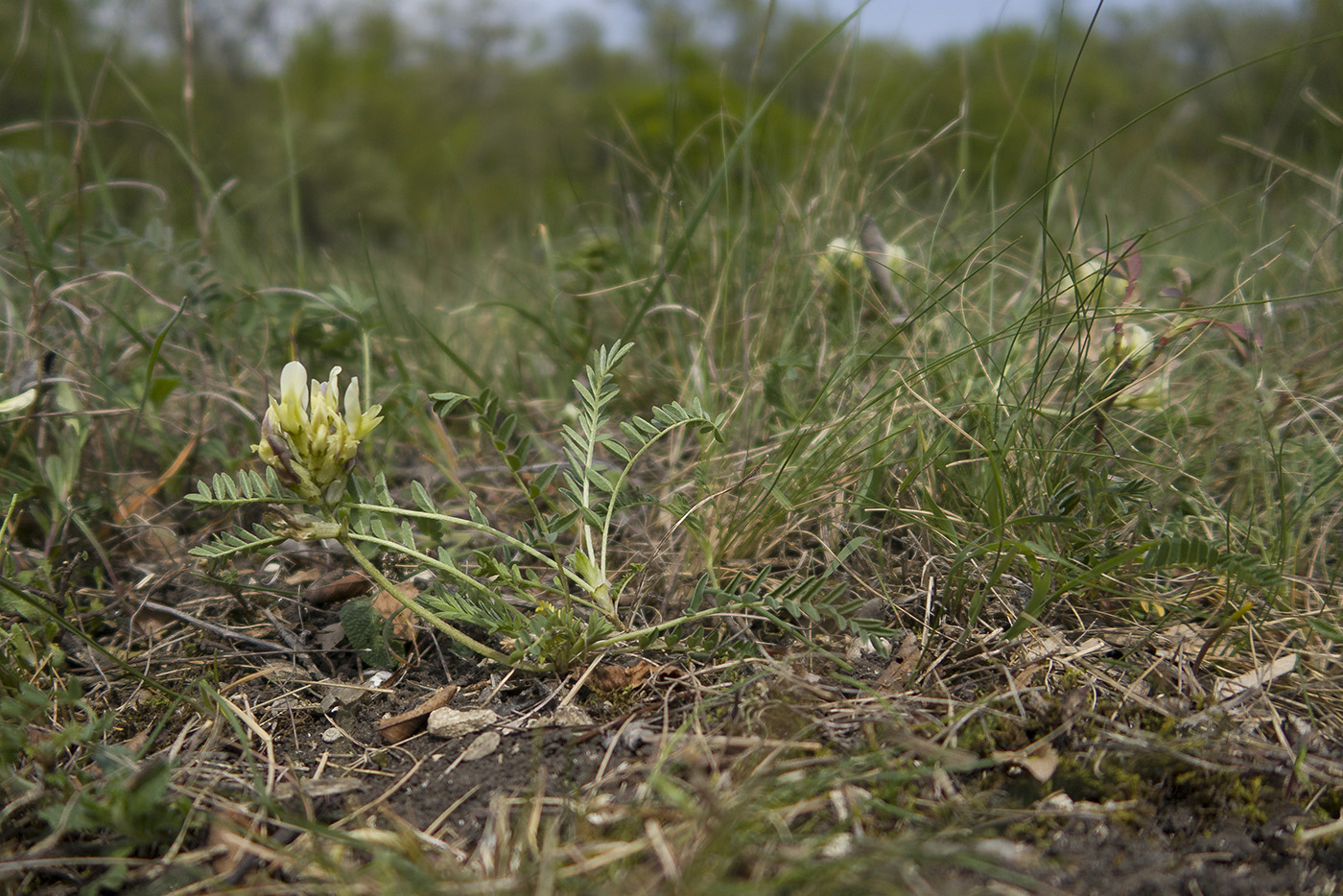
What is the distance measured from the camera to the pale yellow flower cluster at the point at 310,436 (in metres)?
1.16

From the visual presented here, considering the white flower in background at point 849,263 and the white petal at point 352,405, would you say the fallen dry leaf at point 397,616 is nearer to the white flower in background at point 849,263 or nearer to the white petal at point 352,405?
the white petal at point 352,405

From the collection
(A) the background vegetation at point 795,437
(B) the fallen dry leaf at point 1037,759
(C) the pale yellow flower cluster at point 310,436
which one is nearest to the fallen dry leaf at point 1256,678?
(A) the background vegetation at point 795,437

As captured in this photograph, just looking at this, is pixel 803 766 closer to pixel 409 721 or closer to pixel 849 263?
pixel 409 721

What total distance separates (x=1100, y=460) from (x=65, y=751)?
1.83 meters

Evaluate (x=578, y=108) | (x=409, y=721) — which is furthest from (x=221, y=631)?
(x=578, y=108)

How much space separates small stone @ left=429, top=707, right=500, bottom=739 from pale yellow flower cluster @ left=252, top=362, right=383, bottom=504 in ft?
1.29

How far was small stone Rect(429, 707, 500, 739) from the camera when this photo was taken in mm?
1283

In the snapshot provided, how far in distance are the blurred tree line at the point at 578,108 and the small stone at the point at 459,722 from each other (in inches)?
51.9

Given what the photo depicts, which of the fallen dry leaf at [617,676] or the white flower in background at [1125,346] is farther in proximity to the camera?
the white flower in background at [1125,346]

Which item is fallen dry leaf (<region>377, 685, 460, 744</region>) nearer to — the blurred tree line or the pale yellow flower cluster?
the pale yellow flower cluster

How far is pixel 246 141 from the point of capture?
49.1 feet

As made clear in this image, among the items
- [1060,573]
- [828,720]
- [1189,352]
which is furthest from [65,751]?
[1189,352]

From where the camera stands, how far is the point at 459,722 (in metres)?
1.29

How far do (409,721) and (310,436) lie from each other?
497 mm
